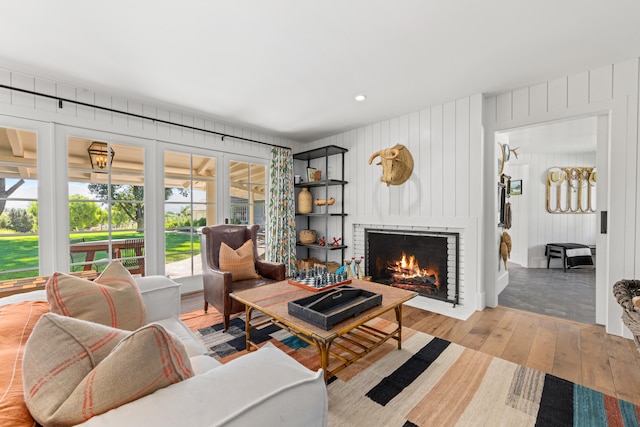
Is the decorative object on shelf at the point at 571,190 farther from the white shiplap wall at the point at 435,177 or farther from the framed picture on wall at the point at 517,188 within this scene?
the white shiplap wall at the point at 435,177

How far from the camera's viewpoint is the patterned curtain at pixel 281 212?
13.7 ft

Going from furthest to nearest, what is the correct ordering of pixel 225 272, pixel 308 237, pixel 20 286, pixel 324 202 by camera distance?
1. pixel 308 237
2. pixel 324 202
3. pixel 225 272
4. pixel 20 286

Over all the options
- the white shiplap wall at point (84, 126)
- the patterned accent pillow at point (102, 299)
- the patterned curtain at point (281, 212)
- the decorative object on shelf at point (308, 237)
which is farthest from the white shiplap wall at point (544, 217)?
the patterned accent pillow at point (102, 299)

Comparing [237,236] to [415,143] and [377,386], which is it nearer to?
[377,386]

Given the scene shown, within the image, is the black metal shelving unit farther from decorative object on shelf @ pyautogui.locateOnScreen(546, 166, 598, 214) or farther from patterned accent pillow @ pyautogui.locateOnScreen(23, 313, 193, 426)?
decorative object on shelf @ pyautogui.locateOnScreen(546, 166, 598, 214)

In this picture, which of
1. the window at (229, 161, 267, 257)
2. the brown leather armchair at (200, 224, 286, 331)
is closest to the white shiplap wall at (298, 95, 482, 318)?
the window at (229, 161, 267, 257)

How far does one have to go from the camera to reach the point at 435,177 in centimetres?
322

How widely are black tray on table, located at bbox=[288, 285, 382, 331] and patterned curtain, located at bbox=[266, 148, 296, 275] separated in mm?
2221

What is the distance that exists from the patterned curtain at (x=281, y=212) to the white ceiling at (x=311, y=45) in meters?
1.34

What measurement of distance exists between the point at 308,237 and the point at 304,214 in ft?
1.26

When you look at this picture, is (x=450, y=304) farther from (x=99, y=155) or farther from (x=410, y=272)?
(x=99, y=155)

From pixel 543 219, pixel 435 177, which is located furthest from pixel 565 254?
pixel 435 177

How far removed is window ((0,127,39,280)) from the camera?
247 centimetres

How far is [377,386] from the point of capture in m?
1.71
